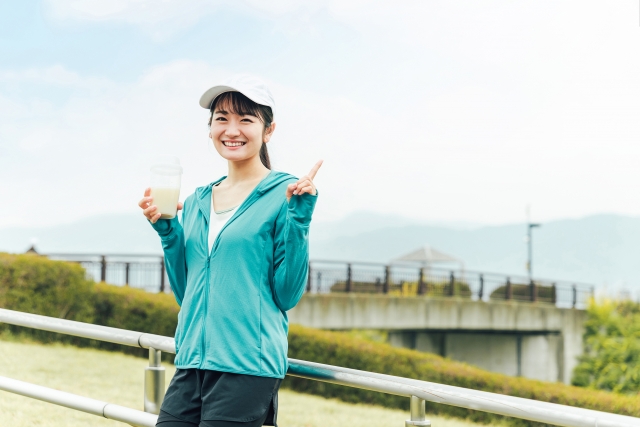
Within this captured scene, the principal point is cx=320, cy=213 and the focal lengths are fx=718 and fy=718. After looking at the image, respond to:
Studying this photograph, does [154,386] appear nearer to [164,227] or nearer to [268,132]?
[164,227]

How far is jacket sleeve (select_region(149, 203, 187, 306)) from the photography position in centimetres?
218

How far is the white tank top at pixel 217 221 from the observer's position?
2105 mm

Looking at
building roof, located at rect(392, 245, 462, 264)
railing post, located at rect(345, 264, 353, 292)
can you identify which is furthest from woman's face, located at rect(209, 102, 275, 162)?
building roof, located at rect(392, 245, 462, 264)

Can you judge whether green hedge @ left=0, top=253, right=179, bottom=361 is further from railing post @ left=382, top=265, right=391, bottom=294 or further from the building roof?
the building roof

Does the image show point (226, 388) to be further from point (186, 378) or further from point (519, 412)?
point (519, 412)

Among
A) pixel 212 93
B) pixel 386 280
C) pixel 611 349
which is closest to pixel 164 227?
pixel 212 93

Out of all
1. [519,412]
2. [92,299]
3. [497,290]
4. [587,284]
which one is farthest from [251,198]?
[587,284]

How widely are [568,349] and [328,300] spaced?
10.2 metres

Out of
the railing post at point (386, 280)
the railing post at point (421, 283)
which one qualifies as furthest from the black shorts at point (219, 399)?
the railing post at point (421, 283)

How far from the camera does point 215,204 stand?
2.22 meters

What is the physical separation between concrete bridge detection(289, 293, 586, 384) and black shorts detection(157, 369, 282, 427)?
14.2 metres

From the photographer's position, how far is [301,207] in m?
1.89

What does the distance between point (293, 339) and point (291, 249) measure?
33.5ft

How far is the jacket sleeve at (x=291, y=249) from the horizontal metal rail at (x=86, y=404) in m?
0.90
